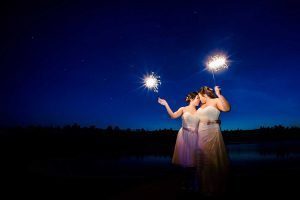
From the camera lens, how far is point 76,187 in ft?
27.6

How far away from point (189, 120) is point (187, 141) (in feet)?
2.37

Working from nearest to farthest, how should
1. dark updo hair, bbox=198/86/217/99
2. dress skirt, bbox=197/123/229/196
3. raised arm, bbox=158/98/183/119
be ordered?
dress skirt, bbox=197/123/229/196 < dark updo hair, bbox=198/86/217/99 < raised arm, bbox=158/98/183/119

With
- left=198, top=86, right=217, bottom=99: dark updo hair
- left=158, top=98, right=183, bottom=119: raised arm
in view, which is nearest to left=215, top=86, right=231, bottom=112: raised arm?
left=198, top=86, right=217, bottom=99: dark updo hair

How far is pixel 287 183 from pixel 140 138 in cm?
11675

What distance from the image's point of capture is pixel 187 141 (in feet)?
25.7

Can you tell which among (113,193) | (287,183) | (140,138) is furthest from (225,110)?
(140,138)

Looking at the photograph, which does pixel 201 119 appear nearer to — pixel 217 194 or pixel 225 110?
pixel 225 110

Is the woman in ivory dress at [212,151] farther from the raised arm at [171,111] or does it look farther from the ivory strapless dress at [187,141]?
the raised arm at [171,111]

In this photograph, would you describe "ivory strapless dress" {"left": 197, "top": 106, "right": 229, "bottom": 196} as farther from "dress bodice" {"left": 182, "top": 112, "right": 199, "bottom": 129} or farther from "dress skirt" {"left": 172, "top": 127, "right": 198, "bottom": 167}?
"dress skirt" {"left": 172, "top": 127, "right": 198, "bottom": 167}

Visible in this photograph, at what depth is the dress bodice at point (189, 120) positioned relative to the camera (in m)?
7.31

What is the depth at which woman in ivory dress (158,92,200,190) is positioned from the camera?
734 cm

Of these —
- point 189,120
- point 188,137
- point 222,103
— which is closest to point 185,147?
point 188,137

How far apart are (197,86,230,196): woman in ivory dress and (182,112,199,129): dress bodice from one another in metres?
0.51

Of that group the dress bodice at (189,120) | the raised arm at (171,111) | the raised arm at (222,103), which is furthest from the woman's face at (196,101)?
the raised arm at (222,103)
